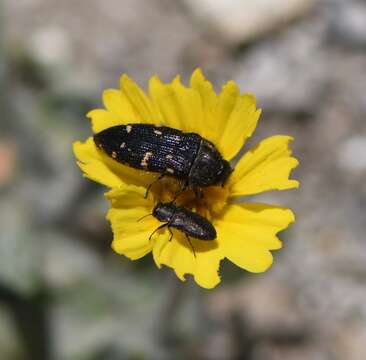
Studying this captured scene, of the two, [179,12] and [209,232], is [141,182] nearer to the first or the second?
[209,232]

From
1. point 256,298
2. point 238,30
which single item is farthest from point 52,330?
point 238,30

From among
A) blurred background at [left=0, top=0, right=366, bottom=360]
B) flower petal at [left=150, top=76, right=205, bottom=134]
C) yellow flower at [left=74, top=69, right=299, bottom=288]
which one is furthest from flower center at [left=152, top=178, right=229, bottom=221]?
blurred background at [left=0, top=0, right=366, bottom=360]

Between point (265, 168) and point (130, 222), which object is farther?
point (265, 168)

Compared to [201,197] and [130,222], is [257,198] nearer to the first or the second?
[201,197]

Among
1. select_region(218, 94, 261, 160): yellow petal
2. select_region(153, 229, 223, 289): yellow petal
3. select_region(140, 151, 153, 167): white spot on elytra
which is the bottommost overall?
select_region(153, 229, 223, 289): yellow petal

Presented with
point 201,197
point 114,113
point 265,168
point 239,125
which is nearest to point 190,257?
point 201,197

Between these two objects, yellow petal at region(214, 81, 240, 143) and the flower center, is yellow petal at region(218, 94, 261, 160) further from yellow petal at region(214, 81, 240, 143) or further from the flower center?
the flower center

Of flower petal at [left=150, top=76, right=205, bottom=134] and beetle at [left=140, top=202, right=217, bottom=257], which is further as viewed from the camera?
flower petal at [left=150, top=76, right=205, bottom=134]
